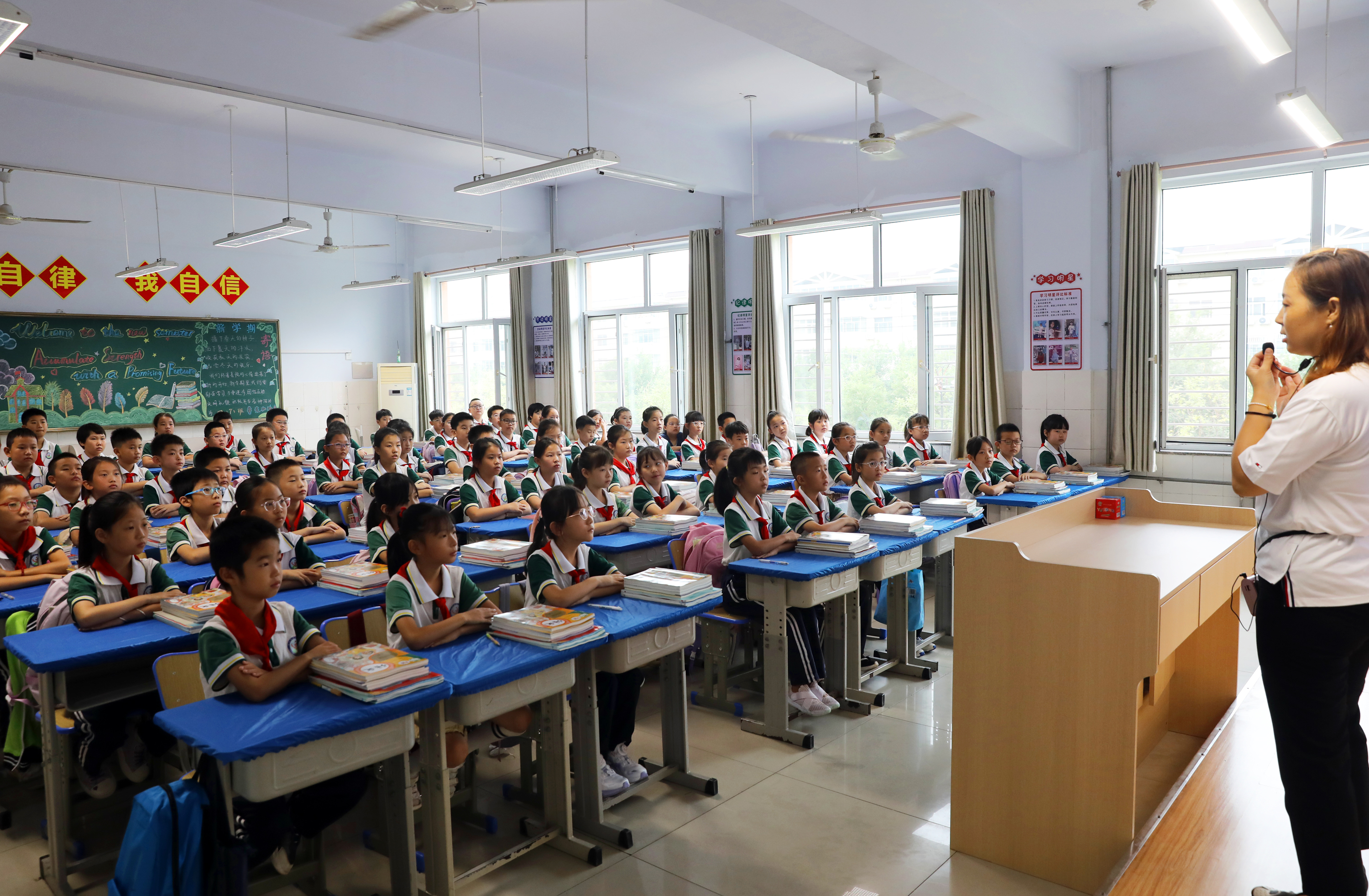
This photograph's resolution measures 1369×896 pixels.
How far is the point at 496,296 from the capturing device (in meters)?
12.5

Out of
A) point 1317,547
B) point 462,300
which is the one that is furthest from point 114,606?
point 462,300

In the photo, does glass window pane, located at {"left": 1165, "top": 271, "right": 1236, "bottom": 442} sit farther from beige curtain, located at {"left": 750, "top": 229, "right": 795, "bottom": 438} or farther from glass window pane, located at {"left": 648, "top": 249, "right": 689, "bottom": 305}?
glass window pane, located at {"left": 648, "top": 249, "right": 689, "bottom": 305}

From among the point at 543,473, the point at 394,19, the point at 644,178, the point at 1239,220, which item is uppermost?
the point at 644,178

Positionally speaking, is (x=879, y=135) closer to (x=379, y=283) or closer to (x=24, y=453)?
(x=24, y=453)

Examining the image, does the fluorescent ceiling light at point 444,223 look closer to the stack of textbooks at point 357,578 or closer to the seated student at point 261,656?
the stack of textbooks at point 357,578

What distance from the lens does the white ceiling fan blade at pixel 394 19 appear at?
369cm

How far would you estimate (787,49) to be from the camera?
4891mm

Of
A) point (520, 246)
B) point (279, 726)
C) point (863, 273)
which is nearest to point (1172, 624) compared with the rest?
point (279, 726)

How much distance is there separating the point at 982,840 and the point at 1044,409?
5598 millimetres

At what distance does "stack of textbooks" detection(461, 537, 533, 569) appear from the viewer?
3.85 m

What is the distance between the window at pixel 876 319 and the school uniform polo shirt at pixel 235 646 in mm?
6662

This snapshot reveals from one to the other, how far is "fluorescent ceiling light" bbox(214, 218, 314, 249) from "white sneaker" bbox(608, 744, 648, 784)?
5235mm

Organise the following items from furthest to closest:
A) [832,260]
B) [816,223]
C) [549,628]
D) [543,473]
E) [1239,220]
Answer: [832,260] < [816,223] < [1239,220] < [543,473] < [549,628]

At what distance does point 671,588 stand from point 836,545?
1.01 m
